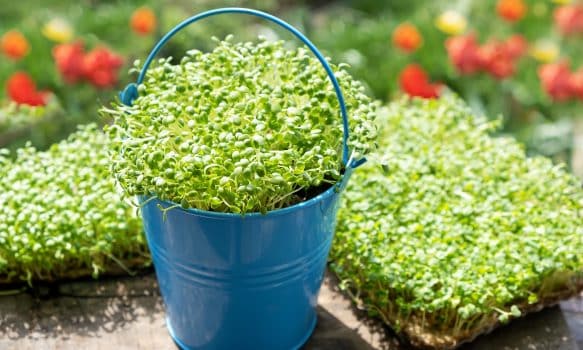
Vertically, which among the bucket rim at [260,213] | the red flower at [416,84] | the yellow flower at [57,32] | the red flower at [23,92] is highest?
the bucket rim at [260,213]

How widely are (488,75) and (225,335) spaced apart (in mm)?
2239

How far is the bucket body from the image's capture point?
1.74 m

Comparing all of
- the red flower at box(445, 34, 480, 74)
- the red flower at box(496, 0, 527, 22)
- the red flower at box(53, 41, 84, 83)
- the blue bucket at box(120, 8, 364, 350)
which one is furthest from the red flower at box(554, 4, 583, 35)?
the blue bucket at box(120, 8, 364, 350)

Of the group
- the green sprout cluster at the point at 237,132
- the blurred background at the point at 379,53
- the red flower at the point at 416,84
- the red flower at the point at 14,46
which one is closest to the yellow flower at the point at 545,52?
the blurred background at the point at 379,53

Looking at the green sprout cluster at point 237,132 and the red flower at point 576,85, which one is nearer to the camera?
the green sprout cluster at point 237,132

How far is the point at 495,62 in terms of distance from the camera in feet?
11.4

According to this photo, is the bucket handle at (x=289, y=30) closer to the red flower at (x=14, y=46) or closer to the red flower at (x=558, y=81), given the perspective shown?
the red flower at (x=14, y=46)

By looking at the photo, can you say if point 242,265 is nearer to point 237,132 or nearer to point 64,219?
point 237,132

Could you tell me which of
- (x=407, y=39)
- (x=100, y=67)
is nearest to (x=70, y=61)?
(x=100, y=67)

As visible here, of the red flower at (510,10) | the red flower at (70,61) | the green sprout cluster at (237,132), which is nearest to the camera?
the green sprout cluster at (237,132)

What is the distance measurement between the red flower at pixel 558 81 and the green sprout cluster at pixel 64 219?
6.77 ft

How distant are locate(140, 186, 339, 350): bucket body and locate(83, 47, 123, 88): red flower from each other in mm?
1654

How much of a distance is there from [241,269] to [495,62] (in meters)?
2.12

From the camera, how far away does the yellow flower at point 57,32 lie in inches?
145
